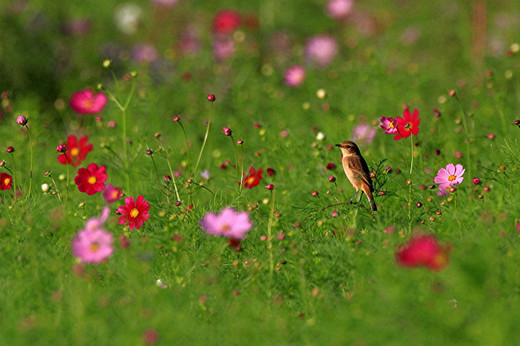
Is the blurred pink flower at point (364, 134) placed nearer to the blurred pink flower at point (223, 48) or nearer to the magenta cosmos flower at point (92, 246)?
the magenta cosmos flower at point (92, 246)

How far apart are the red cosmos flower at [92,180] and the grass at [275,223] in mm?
73

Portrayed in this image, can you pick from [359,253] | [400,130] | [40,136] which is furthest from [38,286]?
[40,136]

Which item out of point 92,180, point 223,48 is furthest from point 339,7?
point 92,180

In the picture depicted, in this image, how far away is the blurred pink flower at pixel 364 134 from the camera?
348 cm

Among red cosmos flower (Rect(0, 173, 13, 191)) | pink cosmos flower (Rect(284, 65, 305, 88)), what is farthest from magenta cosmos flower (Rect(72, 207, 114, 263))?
pink cosmos flower (Rect(284, 65, 305, 88))

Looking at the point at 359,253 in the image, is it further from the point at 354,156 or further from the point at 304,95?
the point at 304,95

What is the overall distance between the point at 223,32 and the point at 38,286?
12.4 feet

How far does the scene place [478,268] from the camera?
187cm

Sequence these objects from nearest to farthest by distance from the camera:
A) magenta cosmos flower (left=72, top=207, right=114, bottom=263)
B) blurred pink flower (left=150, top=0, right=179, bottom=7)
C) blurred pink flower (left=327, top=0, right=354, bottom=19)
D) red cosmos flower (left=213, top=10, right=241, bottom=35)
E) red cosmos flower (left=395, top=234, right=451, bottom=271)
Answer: red cosmos flower (left=395, top=234, right=451, bottom=271) → magenta cosmos flower (left=72, top=207, right=114, bottom=263) → red cosmos flower (left=213, top=10, right=241, bottom=35) → blurred pink flower (left=327, top=0, right=354, bottom=19) → blurred pink flower (left=150, top=0, right=179, bottom=7)

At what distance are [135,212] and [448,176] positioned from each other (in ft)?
3.84

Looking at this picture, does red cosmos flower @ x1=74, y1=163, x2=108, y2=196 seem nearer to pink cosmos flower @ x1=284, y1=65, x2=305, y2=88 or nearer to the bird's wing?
the bird's wing

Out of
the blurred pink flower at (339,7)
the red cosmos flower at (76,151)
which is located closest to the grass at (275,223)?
the red cosmos flower at (76,151)

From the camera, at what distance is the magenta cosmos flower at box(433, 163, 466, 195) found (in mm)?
2660

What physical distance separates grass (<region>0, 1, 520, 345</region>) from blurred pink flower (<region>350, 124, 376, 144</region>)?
1.3 inches
